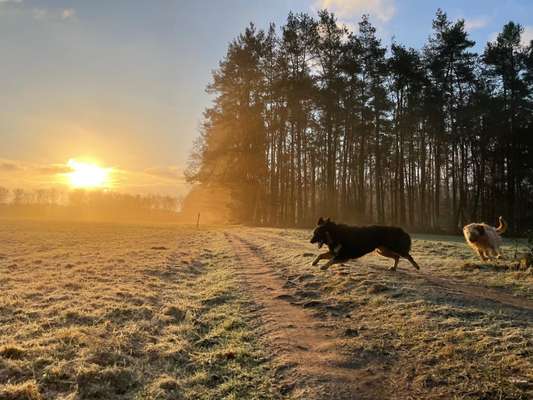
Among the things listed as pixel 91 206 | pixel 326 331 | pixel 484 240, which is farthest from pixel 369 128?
pixel 91 206

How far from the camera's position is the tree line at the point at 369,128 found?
116 feet

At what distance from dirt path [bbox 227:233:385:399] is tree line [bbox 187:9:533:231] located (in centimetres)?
3013

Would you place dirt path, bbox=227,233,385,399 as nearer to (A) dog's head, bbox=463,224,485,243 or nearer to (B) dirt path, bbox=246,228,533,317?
(B) dirt path, bbox=246,228,533,317

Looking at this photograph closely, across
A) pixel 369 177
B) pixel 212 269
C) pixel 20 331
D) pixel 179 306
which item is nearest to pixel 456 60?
pixel 369 177

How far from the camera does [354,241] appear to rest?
1107 centimetres

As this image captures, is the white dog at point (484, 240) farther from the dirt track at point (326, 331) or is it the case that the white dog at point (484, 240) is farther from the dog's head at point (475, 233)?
the dirt track at point (326, 331)

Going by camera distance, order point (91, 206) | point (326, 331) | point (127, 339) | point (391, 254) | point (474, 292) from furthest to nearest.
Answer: point (91, 206), point (391, 254), point (474, 292), point (326, 331), point (127, 339)

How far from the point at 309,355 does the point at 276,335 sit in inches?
39.3

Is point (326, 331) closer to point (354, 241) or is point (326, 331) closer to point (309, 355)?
point (309, 355)

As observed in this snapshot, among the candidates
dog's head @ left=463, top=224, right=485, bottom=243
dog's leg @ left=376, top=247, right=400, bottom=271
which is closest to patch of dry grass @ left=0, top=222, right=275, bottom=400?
dog's leg @ left=376, top=247, right=400, bottom=271

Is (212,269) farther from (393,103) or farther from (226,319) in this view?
(393,103)

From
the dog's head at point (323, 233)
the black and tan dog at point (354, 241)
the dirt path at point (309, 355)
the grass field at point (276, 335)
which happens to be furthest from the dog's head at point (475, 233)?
the dirt path at point (309, 355)

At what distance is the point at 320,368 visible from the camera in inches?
199

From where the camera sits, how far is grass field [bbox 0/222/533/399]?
4570 millimetres
